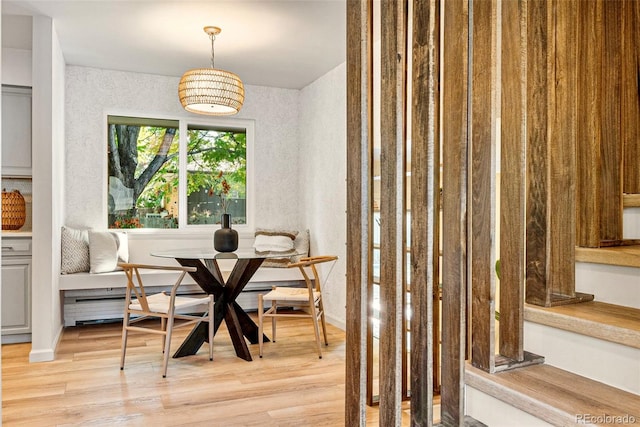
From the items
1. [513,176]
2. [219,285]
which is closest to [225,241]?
[219,285]

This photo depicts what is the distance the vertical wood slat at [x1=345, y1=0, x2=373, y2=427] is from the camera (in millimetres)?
1347

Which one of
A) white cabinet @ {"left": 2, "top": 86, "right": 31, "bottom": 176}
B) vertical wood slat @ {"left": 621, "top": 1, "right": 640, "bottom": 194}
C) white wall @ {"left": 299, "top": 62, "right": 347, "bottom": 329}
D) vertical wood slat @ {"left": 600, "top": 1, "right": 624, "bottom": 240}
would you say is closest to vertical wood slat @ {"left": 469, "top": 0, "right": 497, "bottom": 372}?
vertical wood slat @ {"left": 600, "top": 1, "right": 624, "bottom": 240}

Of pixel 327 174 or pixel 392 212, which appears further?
pixel 327 174

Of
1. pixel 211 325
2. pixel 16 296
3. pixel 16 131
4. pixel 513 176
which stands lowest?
pixel 211 325

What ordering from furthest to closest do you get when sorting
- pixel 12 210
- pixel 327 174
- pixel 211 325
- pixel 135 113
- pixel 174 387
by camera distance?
pixel 135 113 < pixel 327 174 < pixel 12 210 < pixel 211 325 < pixel 174 387

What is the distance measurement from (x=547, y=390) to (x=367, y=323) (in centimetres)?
49

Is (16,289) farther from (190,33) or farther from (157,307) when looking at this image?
(190,33)

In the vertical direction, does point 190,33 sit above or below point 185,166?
above

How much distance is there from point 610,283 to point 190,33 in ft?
12.1

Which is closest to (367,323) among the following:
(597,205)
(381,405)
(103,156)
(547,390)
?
(381,405)

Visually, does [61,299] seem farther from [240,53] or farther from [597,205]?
[597,205]

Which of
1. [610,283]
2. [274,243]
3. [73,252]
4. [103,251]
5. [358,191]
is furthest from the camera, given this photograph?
[274,243]

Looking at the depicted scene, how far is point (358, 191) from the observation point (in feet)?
4.50

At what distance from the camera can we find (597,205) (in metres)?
1.61
